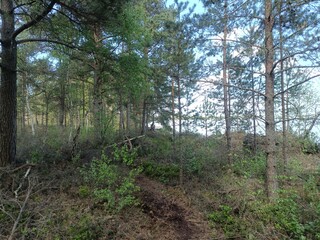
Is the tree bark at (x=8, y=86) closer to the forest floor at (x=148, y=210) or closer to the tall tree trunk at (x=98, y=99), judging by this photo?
the forest floor at (x=148, y=210)

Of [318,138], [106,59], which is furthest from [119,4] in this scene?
[318,138]

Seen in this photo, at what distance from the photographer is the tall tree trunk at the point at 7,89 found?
593cm

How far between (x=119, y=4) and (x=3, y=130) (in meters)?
4.46

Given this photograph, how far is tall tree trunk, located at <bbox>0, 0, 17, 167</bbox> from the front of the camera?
5934mm

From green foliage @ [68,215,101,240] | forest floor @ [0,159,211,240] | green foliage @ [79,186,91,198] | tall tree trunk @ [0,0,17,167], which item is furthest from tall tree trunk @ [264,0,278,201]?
tall tree trunk @ [0,0,17,167]

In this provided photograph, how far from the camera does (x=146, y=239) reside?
177 inches

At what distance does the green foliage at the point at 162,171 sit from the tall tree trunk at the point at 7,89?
4.09m

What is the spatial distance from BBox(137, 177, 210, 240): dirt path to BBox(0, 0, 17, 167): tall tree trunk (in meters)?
3.69

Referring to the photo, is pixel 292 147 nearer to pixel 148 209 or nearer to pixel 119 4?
pixel 148 209

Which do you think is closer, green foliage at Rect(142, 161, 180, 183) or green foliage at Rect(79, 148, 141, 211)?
green foliage at Rect(79, 148, 141, 211)

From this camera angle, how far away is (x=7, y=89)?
608 centimetres

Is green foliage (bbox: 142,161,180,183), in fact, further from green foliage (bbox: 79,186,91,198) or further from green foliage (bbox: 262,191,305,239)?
green foliage (bbox: 262,191,305,239)

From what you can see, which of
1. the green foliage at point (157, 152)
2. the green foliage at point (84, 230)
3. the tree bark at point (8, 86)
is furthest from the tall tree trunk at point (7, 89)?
the green foliage at point (157, 152)

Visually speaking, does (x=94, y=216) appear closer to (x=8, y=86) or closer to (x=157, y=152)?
(x=8, y=86)
